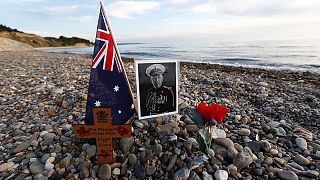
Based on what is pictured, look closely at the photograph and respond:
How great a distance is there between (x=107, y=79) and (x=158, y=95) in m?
0.84

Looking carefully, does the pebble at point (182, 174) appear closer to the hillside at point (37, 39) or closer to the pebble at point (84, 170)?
the pebble at point (84, 170)

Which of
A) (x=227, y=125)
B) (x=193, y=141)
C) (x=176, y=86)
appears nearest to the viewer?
(x=193, y=141)

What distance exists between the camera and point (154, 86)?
164 inches

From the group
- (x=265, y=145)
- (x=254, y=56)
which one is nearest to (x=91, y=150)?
(x=265, y=145)

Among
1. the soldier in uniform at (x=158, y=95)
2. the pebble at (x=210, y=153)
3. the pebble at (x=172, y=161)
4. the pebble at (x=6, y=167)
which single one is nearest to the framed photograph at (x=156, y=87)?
the soldier in uniform at (x=158, y=95)

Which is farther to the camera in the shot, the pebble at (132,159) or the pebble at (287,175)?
the pebble at (132,159)

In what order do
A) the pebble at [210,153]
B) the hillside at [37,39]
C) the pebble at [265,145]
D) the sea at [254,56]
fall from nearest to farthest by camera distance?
the pebble at [210,153], the pebble at [265,145], the sea at [254,56], the hillside at [37,39]

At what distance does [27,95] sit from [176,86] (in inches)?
196

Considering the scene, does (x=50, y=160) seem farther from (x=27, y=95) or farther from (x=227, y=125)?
(x=27, y=95)

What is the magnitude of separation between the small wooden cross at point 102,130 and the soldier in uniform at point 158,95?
772mm

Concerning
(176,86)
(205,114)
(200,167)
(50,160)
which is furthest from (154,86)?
(50,160)

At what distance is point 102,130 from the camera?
140 inches

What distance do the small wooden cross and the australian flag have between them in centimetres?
74

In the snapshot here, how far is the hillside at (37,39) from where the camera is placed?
245 ft
